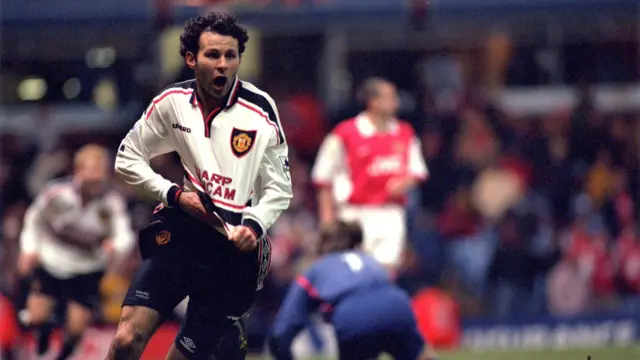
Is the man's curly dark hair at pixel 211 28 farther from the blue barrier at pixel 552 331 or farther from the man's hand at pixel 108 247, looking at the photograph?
the blue barrier at pixel 552 331

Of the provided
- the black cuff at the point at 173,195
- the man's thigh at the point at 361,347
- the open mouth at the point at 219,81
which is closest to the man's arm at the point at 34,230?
the man's thigh at the point at 361,347

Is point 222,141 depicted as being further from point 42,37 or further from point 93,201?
point 42,37

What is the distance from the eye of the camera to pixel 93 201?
1220cm

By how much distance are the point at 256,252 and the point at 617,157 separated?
12033mm

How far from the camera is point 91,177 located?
39.3ft

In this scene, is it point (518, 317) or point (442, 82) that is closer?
point (518, 317)

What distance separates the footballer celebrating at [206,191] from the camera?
7.46m

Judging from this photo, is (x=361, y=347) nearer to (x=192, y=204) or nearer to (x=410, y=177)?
(x=192, y=204)

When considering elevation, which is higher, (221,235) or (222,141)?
(222,141)

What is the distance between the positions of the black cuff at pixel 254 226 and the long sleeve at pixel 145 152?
49 centimetres

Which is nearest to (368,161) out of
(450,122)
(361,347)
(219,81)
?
(361,347)

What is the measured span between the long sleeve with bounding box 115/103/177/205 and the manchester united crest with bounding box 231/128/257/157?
42 cm

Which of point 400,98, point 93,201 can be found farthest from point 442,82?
point 93,201

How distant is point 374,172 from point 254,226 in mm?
6069
